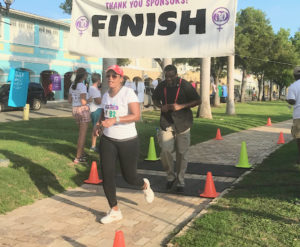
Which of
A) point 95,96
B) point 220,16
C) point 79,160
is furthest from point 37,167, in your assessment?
point 220,16

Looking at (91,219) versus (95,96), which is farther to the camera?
(95,96)

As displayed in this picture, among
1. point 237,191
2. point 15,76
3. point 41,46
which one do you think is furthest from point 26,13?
point 237,191

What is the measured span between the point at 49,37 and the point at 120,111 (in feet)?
103

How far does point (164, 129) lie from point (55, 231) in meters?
2.30

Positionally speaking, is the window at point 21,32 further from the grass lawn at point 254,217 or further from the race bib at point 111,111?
the race bib at point 111,111

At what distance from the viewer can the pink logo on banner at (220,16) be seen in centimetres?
572

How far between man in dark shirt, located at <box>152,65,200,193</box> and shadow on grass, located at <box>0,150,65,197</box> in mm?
1818

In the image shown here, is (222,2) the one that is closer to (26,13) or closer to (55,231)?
(55,231)

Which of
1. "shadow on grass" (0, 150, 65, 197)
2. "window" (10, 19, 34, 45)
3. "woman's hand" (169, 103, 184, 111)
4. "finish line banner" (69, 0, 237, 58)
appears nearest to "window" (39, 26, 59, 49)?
"window" (10, 19, 34, 45)

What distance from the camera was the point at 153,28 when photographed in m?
6.26

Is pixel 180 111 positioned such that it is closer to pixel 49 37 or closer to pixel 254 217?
pixel 254 217

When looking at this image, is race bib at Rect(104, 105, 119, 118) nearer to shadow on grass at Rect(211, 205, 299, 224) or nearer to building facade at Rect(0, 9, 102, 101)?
shadow on grass at Rect(211, 205, 299, 224)

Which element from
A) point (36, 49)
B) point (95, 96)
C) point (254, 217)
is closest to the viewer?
point (254, 217)

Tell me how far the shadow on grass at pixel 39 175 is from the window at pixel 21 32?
2589cm
